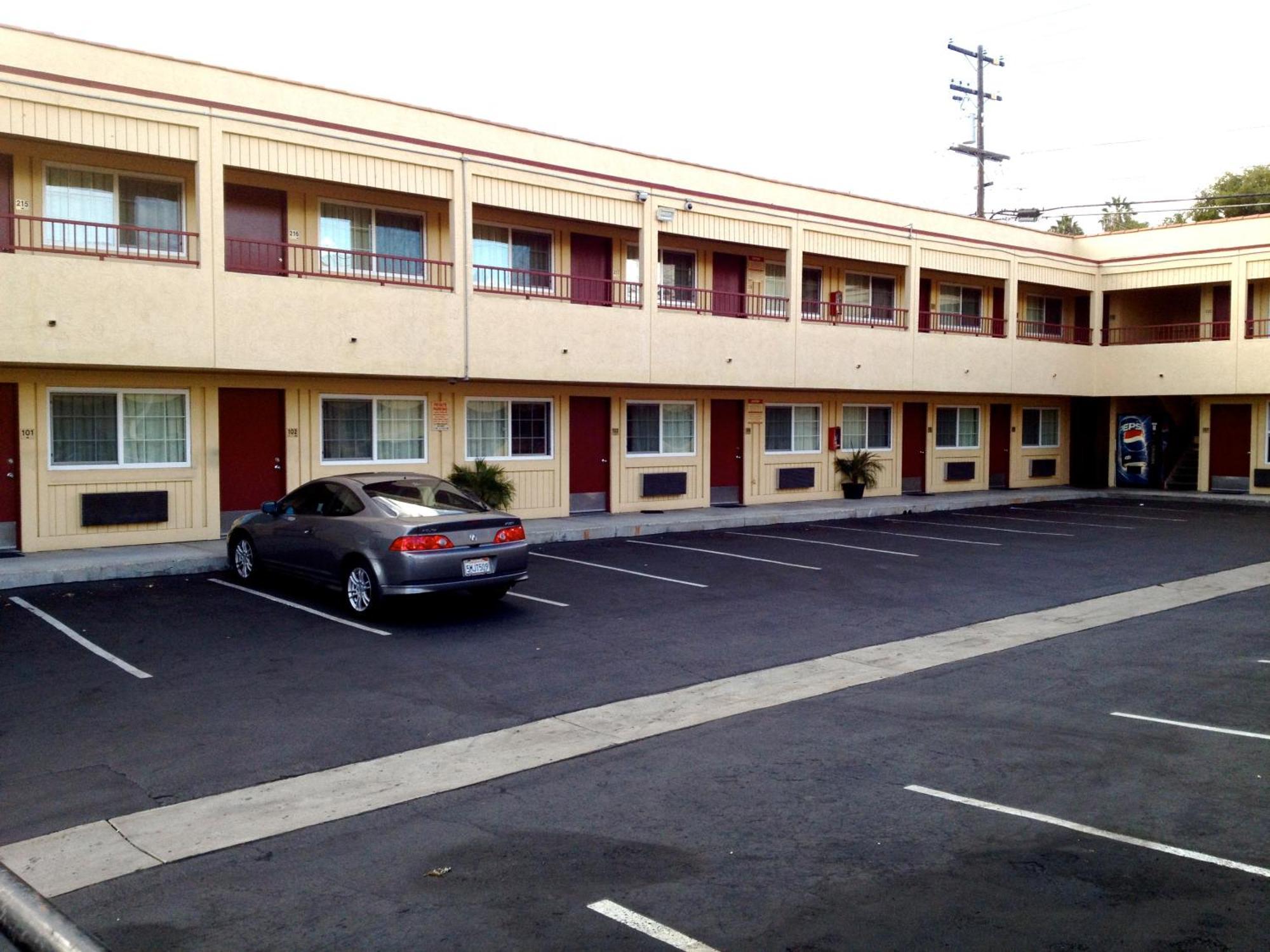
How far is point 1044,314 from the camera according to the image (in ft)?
104

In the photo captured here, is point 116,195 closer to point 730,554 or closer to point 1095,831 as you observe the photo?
point 730,554

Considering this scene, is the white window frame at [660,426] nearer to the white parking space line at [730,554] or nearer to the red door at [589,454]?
the red door at [589,454]

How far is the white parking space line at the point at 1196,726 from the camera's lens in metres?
7.41

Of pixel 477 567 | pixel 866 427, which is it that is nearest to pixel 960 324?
pixel 866 427

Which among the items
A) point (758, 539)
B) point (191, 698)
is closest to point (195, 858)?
point (191, 698)

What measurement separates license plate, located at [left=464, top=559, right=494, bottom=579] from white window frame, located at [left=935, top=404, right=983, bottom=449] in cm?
1965

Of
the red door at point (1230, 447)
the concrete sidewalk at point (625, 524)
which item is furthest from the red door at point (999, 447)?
the red door at point (1230, 447)

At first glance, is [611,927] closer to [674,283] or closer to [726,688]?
[726,688]

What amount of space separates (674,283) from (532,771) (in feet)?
55.9

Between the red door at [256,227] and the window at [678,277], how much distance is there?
7.95 m

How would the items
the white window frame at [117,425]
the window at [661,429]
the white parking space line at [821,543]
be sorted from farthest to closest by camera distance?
the window at [661,429] → the white parking space line at [821,543] → the white window frame at [117,425]

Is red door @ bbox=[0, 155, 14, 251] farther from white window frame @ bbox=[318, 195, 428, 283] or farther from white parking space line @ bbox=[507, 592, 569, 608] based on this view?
white parking space line @ bbox=[507, 592, 569, 608]

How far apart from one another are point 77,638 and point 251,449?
7214 mm

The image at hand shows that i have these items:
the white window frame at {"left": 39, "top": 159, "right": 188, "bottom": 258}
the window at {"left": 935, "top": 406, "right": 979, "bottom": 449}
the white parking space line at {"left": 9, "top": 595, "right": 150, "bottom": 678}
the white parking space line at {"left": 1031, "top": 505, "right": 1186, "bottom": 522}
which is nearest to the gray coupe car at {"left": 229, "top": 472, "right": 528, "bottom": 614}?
the white parking space line at {"left": 9, "top": 595, "right": 150, "bottom": 678}
